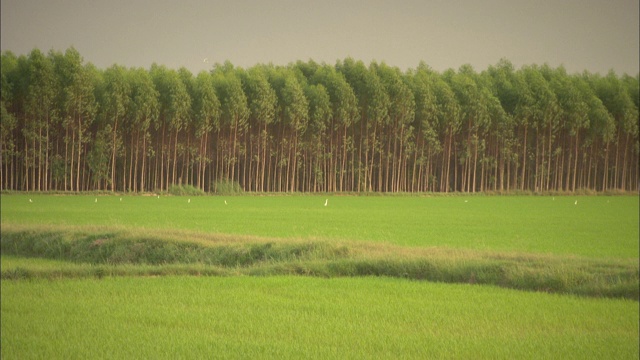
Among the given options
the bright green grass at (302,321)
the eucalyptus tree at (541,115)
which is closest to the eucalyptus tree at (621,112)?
the eucalyptus tree at (541,115)

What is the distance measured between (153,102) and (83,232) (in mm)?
30386

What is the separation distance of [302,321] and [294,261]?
6.13 meters

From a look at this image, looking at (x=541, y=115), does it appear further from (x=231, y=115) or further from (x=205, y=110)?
(x=205, y=110)

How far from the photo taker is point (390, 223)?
93.1 ft

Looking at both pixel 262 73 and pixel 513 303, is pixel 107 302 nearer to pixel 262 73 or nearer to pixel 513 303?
pixel 513 303

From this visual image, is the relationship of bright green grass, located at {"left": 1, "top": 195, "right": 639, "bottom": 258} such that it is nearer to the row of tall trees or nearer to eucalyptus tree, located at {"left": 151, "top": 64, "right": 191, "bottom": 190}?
the row of tall trees

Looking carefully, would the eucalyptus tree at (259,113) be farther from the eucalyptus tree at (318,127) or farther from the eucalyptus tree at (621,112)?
the eucalyptus tree at (621,112)

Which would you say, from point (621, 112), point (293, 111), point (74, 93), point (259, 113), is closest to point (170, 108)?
point (74, 93)

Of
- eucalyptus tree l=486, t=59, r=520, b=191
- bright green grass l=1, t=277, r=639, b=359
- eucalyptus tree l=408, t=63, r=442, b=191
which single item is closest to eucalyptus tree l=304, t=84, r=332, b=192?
eucalyptus tree l=408, t=63, r=442, b=191

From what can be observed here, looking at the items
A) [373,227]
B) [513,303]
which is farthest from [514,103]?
[513,303]

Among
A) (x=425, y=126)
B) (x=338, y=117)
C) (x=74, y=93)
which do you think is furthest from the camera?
(x=425, y=126)

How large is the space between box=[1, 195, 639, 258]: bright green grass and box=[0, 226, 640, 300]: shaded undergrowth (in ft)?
6.70

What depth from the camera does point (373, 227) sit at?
1035 inches

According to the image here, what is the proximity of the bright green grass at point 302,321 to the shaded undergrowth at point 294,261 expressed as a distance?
3.41ft
